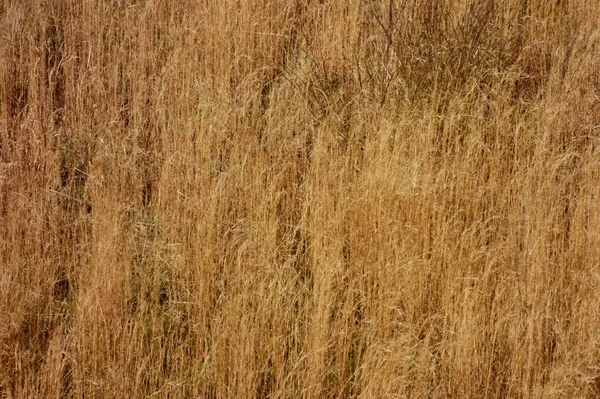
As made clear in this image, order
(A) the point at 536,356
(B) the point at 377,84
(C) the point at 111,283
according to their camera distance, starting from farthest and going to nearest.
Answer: (B) the point at 377,84 < (C) the point at 111,283 < (A) the point at 536,356

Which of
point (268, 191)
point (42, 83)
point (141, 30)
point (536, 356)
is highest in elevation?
point (141, 30)

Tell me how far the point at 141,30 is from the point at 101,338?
1.95 meters

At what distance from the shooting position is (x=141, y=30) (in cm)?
405

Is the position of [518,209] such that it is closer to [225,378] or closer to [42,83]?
[225,378]

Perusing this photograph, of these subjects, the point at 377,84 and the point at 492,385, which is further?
the point at 377,84

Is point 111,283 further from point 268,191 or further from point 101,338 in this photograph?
point 268,191

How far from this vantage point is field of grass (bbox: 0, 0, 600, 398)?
2656 mm

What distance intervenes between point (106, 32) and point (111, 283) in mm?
1849

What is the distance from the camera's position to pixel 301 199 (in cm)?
321

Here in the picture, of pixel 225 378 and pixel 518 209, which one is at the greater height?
pixel 518 209

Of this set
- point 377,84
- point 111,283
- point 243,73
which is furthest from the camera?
point 243,73

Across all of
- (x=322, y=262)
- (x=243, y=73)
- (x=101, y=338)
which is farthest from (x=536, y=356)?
(x=243, y=73)

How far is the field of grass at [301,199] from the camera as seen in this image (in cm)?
266

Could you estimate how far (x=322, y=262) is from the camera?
2.88 metres
